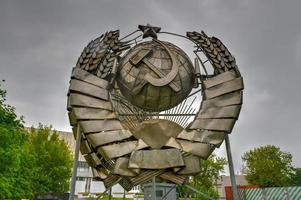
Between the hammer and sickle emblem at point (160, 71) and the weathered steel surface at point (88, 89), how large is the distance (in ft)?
3.64

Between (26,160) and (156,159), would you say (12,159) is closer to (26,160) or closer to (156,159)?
(26,160)

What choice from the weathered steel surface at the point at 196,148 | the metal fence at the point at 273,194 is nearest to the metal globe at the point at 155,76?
the weathered steel surface at the point at 196,148

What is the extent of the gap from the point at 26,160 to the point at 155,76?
13741 mm

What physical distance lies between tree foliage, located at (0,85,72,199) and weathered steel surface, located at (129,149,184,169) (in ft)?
31.9

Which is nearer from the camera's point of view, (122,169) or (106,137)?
(122,169)

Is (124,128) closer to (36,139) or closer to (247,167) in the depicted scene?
(36,139)

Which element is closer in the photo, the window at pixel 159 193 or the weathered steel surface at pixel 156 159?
the weathered steel surface at pixel 156 159

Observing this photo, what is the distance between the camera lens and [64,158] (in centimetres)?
2594

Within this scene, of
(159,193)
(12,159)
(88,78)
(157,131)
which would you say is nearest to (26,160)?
(12,159)

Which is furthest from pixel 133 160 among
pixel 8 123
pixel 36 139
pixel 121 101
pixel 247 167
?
pixel 247 167

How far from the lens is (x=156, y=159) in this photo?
718 centimetres

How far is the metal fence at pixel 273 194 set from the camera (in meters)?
13.3

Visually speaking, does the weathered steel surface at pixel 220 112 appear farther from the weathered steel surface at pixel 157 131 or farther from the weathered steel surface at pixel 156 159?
the weathered steel surface at pixel 156 159

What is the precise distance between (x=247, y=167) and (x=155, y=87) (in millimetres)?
31402
